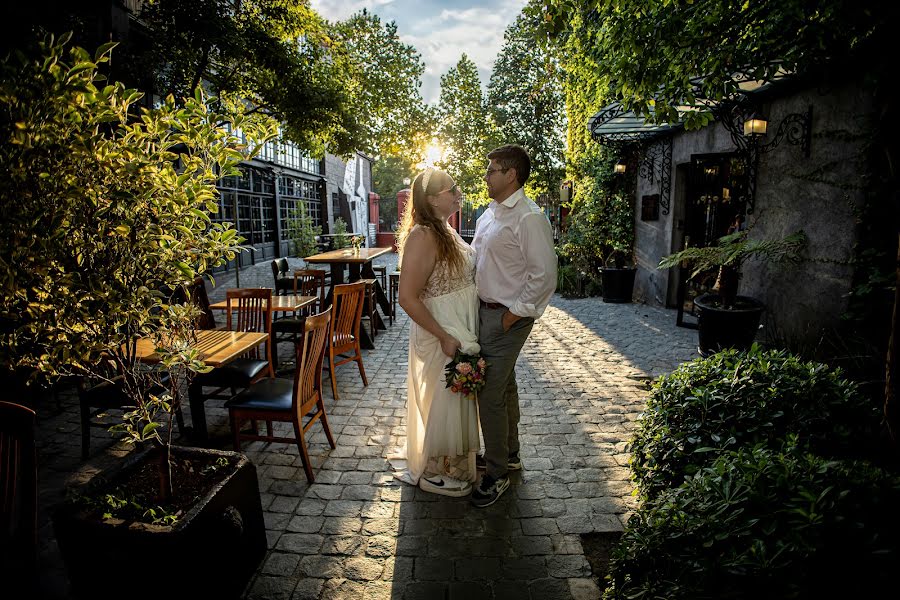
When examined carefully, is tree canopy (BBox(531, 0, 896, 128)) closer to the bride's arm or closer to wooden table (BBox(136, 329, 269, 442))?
the bride's arm

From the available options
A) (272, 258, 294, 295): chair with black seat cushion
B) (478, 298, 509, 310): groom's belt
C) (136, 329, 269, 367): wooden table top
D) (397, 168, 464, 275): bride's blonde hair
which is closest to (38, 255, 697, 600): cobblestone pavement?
(136, 329, 269, 367): wooden table top

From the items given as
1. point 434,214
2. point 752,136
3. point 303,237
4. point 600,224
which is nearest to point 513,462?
point 434,214

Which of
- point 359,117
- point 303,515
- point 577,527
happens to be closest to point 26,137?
point 303,515

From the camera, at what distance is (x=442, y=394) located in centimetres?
316

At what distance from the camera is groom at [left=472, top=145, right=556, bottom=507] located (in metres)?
2.84

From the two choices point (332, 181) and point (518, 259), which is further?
point (332, 181)

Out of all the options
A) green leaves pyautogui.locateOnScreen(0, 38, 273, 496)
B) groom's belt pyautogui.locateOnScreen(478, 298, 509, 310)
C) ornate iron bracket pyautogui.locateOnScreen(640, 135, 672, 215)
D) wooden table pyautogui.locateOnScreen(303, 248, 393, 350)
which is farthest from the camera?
ornate iron bracket pyautogui.locateOnScreen(640, 135, 672, 215)

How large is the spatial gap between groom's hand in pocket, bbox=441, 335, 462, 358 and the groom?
177mm

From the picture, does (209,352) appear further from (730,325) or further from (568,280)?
(568,280)

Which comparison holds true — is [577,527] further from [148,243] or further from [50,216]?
[50,216]

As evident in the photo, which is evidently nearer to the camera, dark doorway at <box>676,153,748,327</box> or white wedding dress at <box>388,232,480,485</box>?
white wedding dress at <box>388,232,480,485</box>

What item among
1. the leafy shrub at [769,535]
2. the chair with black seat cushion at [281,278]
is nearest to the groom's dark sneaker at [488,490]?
the leafy shrub at [769,535]

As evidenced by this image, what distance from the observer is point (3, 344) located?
1.85 m

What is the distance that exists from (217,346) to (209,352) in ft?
0.67
